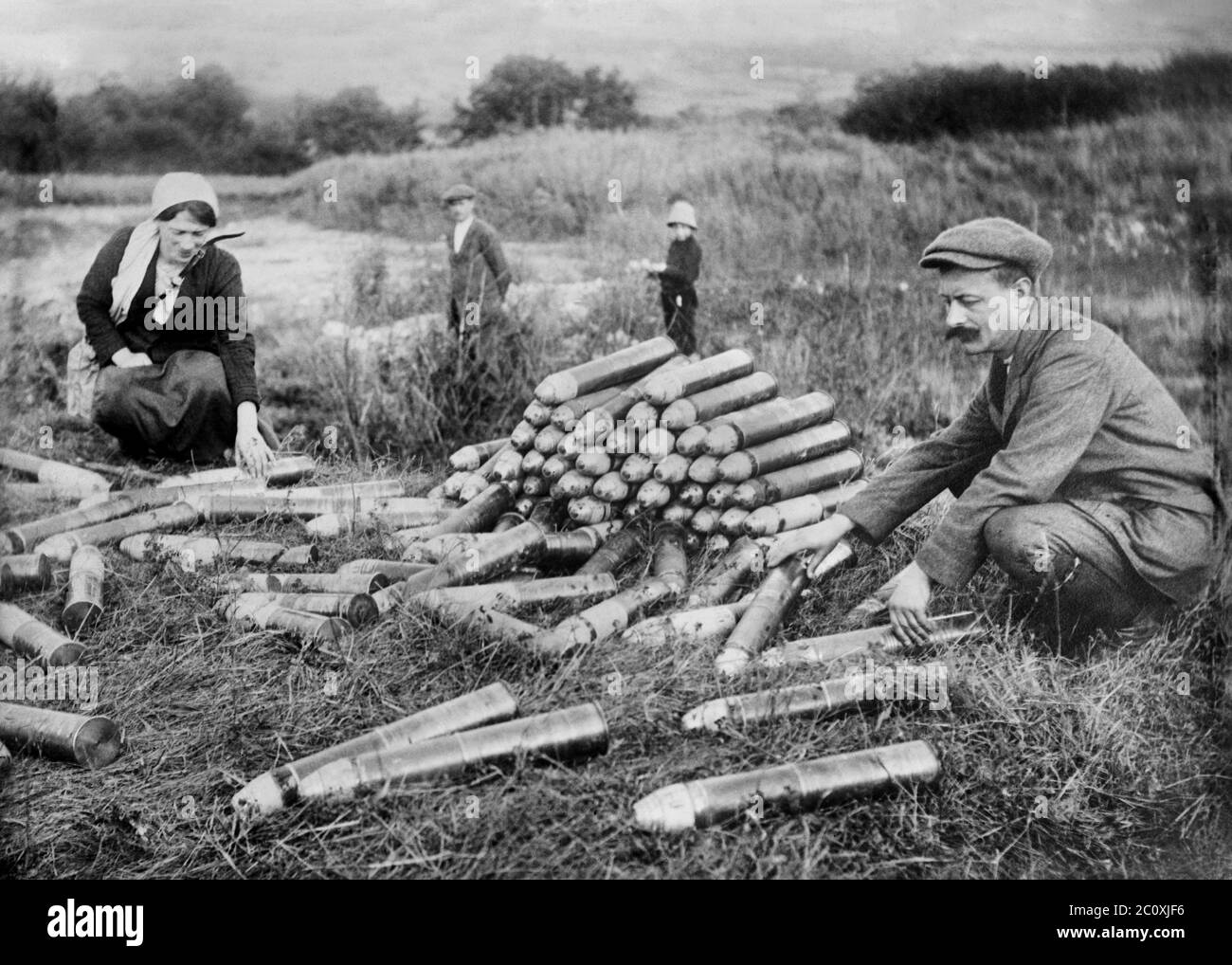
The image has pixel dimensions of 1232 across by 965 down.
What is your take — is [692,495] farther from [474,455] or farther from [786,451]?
[474,455]

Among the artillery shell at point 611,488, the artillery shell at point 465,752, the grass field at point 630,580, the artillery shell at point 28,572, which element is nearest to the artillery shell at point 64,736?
the grass field at point 630,580

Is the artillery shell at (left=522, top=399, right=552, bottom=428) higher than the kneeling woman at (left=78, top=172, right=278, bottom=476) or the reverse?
the reverse

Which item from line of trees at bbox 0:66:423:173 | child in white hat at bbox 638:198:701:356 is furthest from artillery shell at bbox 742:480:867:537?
line of trees at bbox 0:66:423:173

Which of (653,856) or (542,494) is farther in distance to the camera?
(542,494)

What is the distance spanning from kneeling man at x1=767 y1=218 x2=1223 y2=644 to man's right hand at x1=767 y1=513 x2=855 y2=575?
1.34 ft

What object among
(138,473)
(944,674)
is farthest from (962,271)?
(138,473)

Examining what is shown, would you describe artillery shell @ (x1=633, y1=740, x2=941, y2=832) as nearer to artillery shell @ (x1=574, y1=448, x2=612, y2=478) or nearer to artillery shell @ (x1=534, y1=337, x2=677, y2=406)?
artillery shell @ (x1=574, y1=448, x2=612, y2=478)

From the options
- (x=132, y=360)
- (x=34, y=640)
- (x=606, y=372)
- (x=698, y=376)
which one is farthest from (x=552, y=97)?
(x=34, y=640)

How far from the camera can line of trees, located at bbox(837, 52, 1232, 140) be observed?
5367 millimetres

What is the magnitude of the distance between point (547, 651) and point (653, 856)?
3.16 ft

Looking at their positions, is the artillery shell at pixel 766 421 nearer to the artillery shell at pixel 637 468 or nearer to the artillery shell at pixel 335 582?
the artillery shell at pixel 637 468
